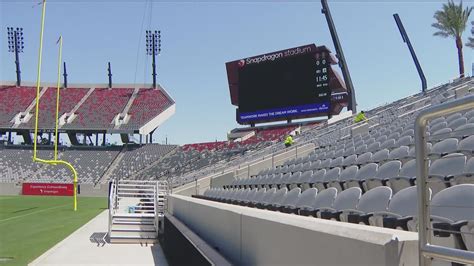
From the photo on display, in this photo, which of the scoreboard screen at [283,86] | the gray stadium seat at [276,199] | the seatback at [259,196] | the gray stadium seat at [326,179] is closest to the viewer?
the gray stadium seat at [276,199]

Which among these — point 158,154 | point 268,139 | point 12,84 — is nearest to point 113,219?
point 268,139

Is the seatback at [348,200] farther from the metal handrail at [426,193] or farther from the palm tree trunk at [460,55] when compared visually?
the palm tree trunk at [460,55]

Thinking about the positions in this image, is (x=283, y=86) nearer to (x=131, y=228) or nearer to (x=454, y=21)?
(x=454, y=21)

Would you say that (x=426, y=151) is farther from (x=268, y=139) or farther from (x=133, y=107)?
(x=133, y=107)

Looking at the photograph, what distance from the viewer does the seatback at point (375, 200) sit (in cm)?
402

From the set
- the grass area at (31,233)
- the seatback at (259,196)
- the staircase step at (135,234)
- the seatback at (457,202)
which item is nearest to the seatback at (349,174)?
the seatback at (259,196)

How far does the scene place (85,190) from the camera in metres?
41.9

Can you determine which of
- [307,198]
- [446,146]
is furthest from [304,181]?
[307,198]

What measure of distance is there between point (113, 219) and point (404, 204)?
36.7ft

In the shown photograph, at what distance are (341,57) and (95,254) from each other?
1144 inches

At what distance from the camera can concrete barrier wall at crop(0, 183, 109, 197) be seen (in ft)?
135

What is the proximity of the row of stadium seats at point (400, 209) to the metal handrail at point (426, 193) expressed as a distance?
0.28 ft

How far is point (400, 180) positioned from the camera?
211 inches

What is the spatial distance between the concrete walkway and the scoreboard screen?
2369 cm
